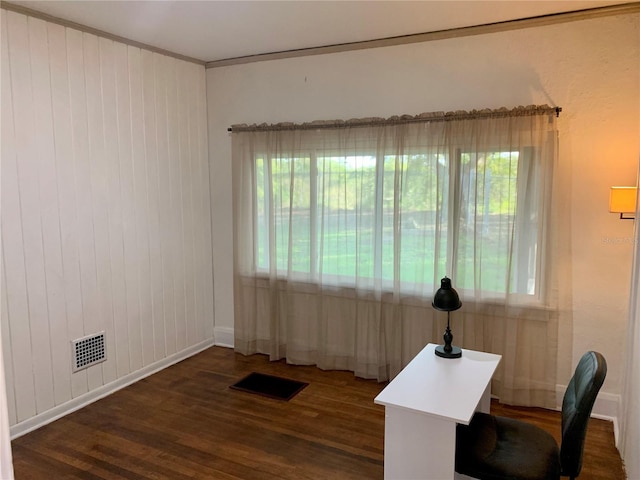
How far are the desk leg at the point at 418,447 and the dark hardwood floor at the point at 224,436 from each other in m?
0.59

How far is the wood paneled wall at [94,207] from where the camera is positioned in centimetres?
309

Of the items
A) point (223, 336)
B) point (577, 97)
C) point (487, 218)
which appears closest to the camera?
point (577, 97)

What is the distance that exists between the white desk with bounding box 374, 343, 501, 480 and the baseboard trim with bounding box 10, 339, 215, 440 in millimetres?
2440

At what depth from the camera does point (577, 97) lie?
3.23m

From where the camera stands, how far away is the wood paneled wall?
122 inches

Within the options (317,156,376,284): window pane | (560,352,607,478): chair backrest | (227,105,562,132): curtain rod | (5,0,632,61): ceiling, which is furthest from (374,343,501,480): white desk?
(5,0,632,61): ceiling

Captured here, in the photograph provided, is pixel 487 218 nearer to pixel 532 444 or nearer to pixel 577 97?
pixel 577 97

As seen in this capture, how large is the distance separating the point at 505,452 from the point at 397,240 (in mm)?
1949

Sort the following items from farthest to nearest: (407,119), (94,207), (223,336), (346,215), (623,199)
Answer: (223,336) < (346,215) < (407,119) < (94,207) < (623,199)

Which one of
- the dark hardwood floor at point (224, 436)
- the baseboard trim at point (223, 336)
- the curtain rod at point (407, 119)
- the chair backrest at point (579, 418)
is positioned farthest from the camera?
the baseboard trim at point (223, 336)

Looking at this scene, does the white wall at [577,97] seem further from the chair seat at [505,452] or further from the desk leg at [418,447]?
the desk leg at [418,447]

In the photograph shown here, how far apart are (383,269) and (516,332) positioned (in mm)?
1089

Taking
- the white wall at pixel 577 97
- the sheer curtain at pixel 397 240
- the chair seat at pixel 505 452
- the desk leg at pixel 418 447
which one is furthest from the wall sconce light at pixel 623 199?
the desk leg at pixel 418 447

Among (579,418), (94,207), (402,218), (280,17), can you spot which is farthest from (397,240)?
(94,207)
